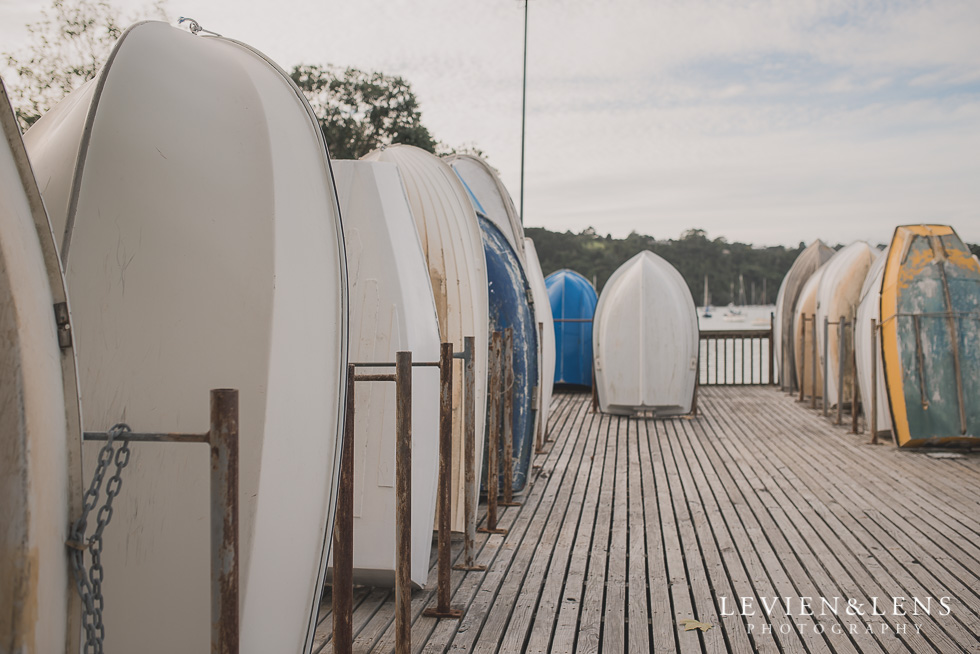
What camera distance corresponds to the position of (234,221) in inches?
89.4

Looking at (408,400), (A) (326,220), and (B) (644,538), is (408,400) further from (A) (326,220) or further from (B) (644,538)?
(B) (644,538)

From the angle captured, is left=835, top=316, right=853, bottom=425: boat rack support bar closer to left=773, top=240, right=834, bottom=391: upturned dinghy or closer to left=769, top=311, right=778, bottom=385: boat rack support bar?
left=773, top=240, right=834, bottom=391: upturned dinghy

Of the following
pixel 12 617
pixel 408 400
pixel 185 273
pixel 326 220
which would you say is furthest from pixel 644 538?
pixel 12 617

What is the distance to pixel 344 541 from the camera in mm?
2619

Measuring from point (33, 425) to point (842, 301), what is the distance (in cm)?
1128

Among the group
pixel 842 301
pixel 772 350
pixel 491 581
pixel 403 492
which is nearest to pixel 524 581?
pixel 491 581

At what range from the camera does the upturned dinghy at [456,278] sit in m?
4.93

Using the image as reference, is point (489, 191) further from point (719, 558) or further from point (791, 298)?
point (791, 298)

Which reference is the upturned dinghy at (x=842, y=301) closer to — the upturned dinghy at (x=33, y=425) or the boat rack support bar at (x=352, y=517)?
the boat rack support bar at (x=352, y=517)

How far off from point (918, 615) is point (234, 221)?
12.0 ft

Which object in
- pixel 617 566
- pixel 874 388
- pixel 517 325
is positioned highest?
pixel 517 325

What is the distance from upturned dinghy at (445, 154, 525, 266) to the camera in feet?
21.7

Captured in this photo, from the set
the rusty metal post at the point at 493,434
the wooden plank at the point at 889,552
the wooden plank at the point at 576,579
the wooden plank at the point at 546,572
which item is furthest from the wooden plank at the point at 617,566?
the wooden plank at the point at 889,552

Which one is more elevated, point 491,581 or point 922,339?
point 922,339
